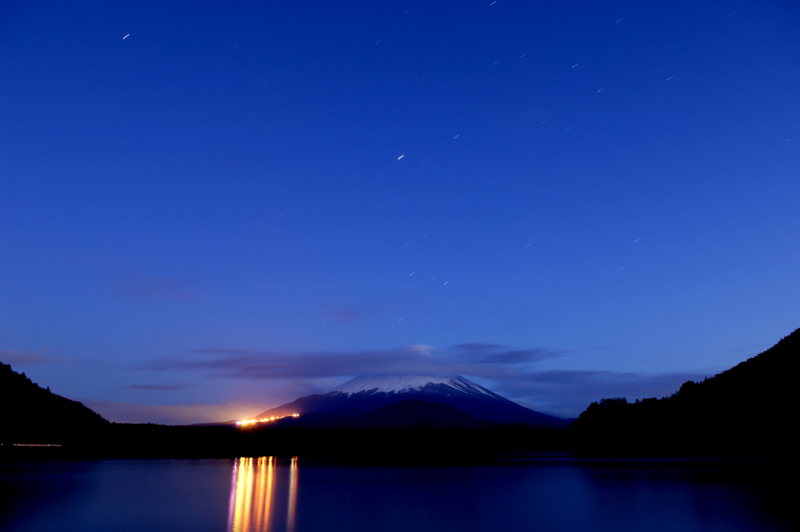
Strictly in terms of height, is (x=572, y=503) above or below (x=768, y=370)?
below

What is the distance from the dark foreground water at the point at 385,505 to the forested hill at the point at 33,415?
3040 inches

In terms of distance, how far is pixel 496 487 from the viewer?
50625 millimetres

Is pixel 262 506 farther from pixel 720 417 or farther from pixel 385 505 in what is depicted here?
pixel 720 417

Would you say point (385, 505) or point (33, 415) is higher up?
point (33, 415)

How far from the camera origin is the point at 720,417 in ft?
387

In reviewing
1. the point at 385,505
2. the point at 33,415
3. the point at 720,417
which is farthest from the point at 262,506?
the point at 33,415

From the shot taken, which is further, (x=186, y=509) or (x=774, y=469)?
(x=774, y=469)

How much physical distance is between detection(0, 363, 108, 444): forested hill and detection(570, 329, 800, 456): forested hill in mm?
127625

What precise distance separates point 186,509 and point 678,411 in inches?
4864

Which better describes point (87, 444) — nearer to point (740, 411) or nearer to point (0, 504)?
point (0, 504)

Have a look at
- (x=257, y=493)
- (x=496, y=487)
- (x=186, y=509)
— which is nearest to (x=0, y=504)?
(x=186, y=509)

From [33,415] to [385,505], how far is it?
123 metres

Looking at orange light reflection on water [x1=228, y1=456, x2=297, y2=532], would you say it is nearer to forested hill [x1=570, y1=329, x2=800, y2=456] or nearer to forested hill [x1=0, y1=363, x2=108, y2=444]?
forested hill [x1=570, y1=329, x2=800, y2=456]

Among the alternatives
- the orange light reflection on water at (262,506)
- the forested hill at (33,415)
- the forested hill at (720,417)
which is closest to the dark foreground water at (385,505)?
the orange light reflection on water at (262,506)
